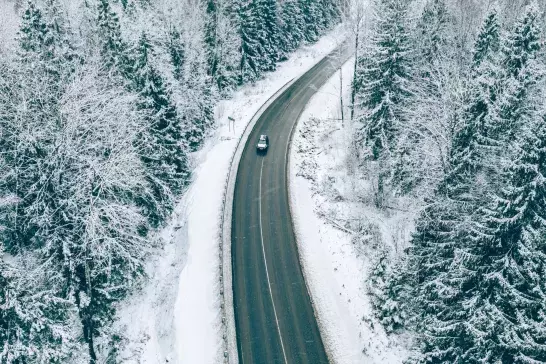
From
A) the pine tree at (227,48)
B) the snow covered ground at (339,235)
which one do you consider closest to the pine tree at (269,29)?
the pine tree at (227,48)

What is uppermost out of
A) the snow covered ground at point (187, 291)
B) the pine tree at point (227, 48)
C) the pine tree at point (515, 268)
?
the pine tree at point (227, 48)

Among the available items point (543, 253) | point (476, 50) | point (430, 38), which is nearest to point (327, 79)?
point (430, 38)

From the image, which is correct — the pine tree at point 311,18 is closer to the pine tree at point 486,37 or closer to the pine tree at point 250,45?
the pine tree at point 250,45

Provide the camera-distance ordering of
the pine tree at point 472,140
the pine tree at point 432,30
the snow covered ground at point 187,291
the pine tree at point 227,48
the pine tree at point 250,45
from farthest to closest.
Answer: the pine tree at point 250,45 → the pine tree at point 227,48 → the pine tree at point 432,30 → the snow covered ground at point 187,291 → the pine tree at point 472,140

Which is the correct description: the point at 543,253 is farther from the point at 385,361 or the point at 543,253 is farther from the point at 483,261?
the point at 385,361

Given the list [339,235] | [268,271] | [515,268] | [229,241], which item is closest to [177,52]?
[229,241]

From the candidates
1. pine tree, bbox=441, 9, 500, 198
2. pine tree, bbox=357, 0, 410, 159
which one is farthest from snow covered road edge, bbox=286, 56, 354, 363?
pine tree, bbox=441, 9, 500, 198
